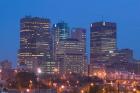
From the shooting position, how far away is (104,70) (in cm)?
13050

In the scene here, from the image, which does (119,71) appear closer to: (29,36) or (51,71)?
(51,71)

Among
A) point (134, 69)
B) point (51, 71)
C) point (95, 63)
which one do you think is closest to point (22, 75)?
point (51, 71)

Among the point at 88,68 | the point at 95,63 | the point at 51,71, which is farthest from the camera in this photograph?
the point at 95,63

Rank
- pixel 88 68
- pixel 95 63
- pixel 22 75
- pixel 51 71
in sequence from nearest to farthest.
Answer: pixel 22 75 → pixel 51 71 → pixel 88 68 → pixel 95 63

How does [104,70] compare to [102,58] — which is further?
[102,58]

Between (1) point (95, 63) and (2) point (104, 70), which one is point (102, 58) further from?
(2) point (104, 70)

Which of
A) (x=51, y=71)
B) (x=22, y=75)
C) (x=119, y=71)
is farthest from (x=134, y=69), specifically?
(x=22, y=75)

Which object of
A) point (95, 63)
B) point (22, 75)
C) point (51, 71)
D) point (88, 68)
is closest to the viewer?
point (22, 75)

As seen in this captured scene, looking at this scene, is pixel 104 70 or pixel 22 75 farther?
pixel 104 70

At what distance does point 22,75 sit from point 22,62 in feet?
182

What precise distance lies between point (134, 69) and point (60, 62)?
15.0 m

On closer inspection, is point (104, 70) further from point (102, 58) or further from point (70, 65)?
point (102, 58)

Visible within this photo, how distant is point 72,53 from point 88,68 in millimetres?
6422

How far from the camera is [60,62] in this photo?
135 metres
